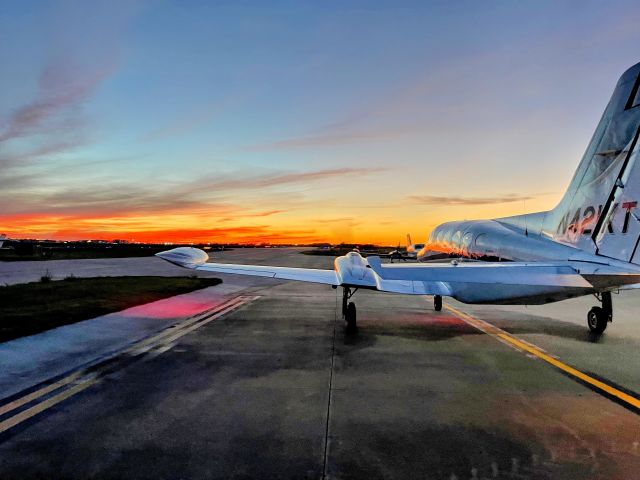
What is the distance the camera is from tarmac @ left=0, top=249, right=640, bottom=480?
14.1ft

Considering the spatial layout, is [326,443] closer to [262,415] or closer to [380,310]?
[262,415]

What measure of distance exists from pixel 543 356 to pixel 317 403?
5.42 m

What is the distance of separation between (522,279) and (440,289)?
3215 mm

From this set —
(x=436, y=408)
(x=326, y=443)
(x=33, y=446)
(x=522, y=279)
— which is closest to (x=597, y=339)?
(x=522, y=279)

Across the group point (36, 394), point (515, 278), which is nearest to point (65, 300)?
point (36, 394)

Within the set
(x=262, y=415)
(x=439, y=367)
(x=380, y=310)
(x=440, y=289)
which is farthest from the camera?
(x=380, y=310)

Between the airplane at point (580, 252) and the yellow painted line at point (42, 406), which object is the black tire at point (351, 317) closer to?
the airplane at point (580, 252)

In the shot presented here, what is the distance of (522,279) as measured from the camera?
8.75m

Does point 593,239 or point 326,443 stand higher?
point 593,239

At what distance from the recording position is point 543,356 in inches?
353

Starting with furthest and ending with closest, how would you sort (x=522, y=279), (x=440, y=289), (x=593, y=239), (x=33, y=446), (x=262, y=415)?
(x=440, y=289) < (x=593, y=239) < (x=522, y=279) < (x=262, y=415) < (x=33, y=446)

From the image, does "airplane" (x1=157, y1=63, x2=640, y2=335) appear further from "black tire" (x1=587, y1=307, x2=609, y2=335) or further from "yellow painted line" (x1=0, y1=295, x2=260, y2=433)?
"yellow painted line" (x1=0, y1=295, x2=260, y2=433)

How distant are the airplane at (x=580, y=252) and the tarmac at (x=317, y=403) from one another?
131 cm

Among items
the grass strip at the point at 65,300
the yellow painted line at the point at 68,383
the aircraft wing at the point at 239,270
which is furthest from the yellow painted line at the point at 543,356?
the grass strip at the point at 65,300
